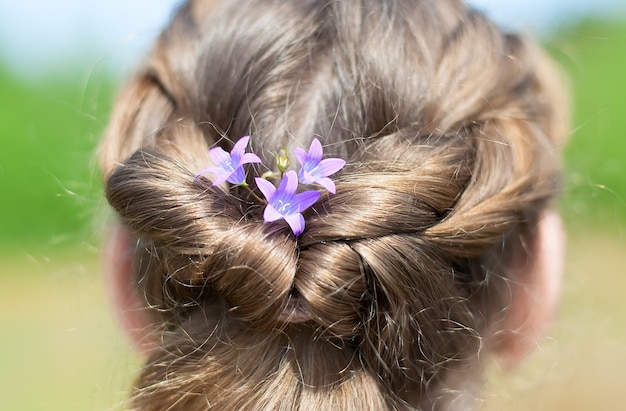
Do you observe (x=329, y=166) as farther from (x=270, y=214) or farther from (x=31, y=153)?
(x=31, y=153)

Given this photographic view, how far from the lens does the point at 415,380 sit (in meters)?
0.89

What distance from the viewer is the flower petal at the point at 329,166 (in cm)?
77

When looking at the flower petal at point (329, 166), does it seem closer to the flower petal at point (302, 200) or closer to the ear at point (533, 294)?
the flower petal at point (302, 200)

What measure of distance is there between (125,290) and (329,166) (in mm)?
494

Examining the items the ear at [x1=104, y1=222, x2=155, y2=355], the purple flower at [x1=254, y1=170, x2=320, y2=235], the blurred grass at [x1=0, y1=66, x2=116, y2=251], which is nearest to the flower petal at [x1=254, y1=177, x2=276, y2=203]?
the purple flower at [x1=254, y1=170, x2=320, y2=235]

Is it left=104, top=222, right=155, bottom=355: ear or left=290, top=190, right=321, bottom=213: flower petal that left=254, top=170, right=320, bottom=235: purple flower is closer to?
left=290, top=190, right=321, bottom=213: flower petal

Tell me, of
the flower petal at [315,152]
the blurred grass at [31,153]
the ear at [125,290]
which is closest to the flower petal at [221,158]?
the flower petal at [315,152]

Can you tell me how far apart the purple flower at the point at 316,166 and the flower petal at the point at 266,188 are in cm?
4

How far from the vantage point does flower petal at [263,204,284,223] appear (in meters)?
0.75

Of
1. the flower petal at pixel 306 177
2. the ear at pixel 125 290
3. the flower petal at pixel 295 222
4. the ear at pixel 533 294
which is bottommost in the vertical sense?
the ear at pixel 125 290

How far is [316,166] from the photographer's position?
775 mm

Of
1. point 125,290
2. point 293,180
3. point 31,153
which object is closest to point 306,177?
point 293,180

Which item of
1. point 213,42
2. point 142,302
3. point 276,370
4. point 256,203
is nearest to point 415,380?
point 276,370

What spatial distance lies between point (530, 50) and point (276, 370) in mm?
744
